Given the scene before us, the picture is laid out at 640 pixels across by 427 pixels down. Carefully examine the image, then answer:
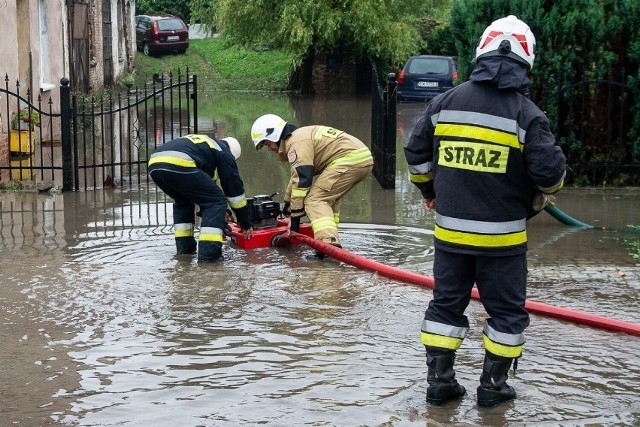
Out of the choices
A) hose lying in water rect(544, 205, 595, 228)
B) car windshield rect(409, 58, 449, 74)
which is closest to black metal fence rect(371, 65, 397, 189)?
hose lying in water rect(544, 205, 595, 228)

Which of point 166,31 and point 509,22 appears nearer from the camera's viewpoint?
point 509,22

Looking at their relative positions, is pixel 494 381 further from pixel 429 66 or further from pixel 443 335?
pixel 429 66

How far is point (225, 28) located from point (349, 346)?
1125 inches

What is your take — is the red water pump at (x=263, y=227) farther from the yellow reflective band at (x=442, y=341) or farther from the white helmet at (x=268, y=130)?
the yellow reflective band at (x=442, y=341)

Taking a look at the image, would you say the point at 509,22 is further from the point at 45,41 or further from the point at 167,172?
the point at 45,41

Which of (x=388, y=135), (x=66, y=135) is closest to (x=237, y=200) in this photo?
(x=388, y=135)

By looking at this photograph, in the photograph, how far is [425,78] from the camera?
29.0 m

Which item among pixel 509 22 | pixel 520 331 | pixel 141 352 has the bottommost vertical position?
pixel 141 352

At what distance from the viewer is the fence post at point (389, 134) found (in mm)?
13125

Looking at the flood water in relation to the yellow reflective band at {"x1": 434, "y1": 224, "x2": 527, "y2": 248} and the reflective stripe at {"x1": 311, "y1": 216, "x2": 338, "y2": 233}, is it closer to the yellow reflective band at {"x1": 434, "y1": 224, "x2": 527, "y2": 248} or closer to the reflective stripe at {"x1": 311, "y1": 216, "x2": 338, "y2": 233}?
the reflective stripe at {"x1": 311, "y1": 216, "x2": 338, "y2": 233}

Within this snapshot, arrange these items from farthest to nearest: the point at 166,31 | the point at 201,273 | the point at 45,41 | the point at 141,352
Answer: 1. the point at 166,31
2. the point at 45,41
3. the point at 201,273
4. the point at 141,352

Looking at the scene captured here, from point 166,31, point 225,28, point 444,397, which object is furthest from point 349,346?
point 166,31

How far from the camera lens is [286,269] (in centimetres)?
863

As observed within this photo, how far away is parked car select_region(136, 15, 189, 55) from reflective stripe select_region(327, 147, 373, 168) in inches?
1362
